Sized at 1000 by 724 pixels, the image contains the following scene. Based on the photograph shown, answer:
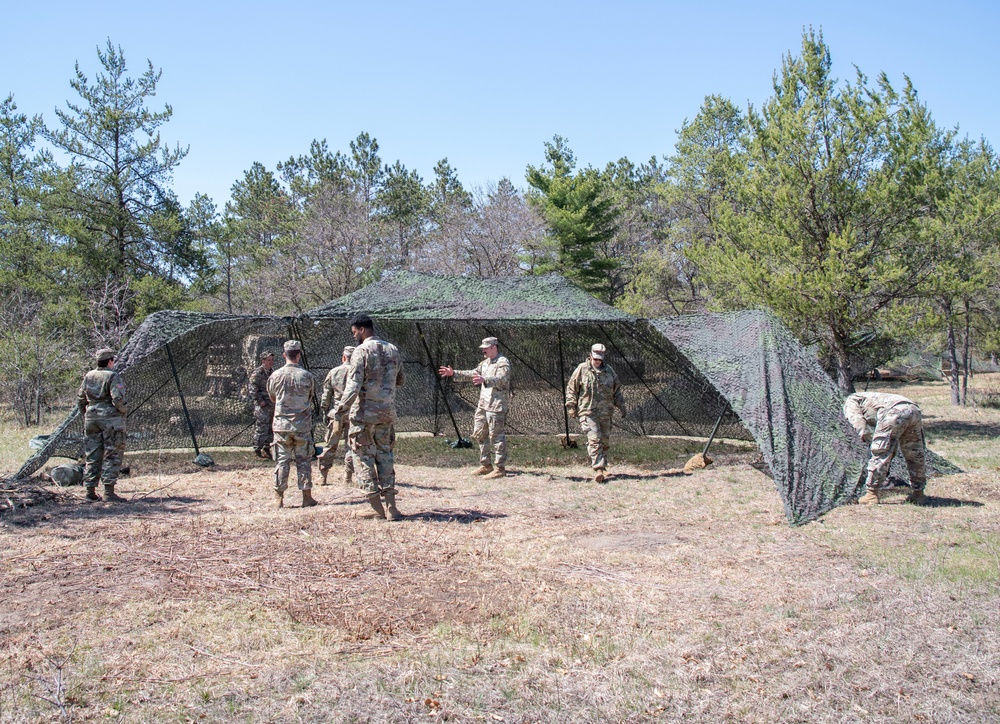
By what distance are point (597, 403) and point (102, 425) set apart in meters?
5.76

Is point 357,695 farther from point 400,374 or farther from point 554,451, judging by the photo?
point 554,451

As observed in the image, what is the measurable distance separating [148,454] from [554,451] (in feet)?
20.0

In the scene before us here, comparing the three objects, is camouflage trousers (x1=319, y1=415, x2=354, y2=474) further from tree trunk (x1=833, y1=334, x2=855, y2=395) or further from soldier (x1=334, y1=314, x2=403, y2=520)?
tree trunk (x1=833, y1=334, x2=855, y2=395)

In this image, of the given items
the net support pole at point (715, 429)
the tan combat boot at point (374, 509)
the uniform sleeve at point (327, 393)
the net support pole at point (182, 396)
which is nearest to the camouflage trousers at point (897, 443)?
the net support pole at point (715, 429)

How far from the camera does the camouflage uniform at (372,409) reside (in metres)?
7.34

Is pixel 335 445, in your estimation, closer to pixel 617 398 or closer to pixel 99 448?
pixel 99 448

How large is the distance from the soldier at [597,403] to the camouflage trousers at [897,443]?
10.4ft

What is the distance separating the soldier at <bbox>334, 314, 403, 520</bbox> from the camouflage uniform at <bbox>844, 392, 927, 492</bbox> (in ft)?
15.8

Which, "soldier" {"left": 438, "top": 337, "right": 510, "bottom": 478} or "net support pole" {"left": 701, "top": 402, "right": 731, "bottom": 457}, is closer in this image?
"soldier" {"left": 438, "top": 337, "right": 510, "bottom": 478}

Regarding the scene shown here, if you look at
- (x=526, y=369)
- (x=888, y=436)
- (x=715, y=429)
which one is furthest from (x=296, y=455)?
(x=888, y=436)

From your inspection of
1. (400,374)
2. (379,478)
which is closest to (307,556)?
(379,478)

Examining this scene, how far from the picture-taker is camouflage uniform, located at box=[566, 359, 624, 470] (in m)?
10.1

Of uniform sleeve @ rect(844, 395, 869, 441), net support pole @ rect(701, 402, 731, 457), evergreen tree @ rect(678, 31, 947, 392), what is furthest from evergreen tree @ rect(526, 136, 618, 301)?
uniform sleeve @ rect(844, 395, 869, 441)

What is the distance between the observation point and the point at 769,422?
814 centimetres
